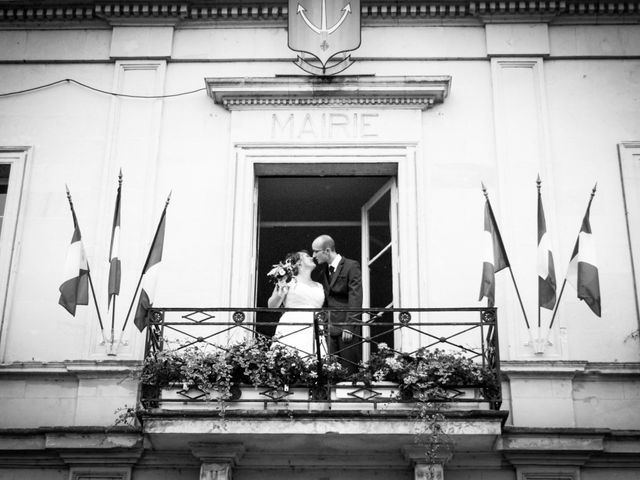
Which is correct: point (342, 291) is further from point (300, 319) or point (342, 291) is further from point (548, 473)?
point (548, 473)

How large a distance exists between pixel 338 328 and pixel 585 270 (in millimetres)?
2327

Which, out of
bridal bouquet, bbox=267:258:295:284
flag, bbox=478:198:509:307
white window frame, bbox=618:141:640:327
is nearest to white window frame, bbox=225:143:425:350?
bridal bouquet, bbox=267:258:295:284

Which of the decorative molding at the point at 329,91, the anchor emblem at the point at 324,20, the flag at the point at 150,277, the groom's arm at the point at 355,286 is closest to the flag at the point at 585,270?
the groom's arm at the point at 355,286

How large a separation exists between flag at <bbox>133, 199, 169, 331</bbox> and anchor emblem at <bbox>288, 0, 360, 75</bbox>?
264cm

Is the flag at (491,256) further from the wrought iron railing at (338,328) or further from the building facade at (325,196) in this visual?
the building facade at (325,196)

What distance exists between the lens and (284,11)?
1162 centimetres

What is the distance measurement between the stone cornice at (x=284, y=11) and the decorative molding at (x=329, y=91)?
94cm

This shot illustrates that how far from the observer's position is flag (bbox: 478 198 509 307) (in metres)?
9.56

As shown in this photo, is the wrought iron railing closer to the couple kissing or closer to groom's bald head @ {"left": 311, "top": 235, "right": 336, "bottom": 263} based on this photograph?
the couple kissing

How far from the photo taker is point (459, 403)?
930cm

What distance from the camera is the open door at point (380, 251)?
11000 millimetres

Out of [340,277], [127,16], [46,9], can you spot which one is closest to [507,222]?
[340,277]

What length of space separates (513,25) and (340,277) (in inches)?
137

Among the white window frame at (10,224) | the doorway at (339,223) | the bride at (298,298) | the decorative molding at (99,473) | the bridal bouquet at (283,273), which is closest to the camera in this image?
the decorative molding at (99,473)
